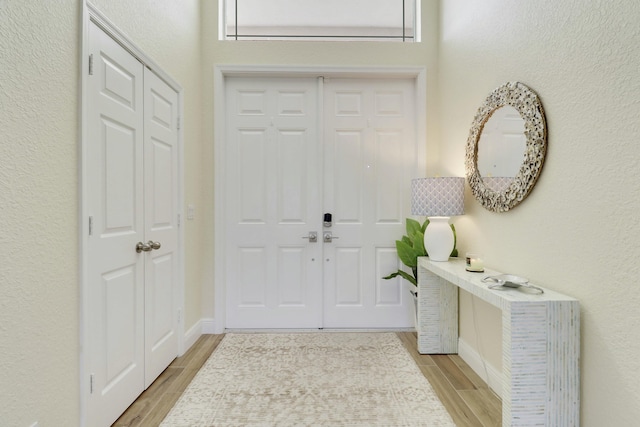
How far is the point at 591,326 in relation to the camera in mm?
1423

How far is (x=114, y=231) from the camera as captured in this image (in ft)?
5.90

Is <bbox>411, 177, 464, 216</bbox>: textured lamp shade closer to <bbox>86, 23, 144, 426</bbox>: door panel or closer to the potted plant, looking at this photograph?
the potted plant

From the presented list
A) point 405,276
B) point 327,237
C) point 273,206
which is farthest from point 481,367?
point 273,206

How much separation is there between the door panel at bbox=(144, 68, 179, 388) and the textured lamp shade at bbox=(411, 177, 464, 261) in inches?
72.4

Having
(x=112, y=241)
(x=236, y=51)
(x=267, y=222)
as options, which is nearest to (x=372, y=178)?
(x=267, y=222)

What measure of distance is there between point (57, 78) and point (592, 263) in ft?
7.73

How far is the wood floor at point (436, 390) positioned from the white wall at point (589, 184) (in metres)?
0.57

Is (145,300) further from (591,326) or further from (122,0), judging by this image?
(591,326)

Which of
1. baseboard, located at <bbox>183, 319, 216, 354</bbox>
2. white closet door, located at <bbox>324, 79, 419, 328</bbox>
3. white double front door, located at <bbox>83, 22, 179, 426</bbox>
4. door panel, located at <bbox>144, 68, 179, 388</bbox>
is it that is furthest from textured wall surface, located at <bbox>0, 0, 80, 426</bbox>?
white closet door, located at <bbox>324, 79, 419, 328</bbox>

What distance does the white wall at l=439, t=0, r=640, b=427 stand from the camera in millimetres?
1259

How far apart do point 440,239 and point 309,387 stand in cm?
136

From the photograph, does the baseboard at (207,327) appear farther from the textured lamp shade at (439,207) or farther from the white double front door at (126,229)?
the textured lamp shade at (439,207)

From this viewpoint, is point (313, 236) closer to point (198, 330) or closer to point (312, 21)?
point (198, 330)

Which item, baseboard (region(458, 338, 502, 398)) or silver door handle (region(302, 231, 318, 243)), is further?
silver door handle (region(302, 231, 318, 243))
